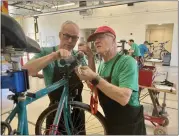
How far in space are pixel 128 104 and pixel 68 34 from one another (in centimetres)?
82

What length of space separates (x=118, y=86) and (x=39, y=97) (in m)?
0.59

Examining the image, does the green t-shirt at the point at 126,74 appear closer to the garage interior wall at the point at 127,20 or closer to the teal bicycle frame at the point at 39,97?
the teal bicycle frame at the point at 39,97

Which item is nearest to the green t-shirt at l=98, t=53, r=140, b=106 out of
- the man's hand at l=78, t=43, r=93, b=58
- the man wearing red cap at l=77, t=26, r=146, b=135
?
the man wearing red cap at l=77, t=26, r=146, b=135

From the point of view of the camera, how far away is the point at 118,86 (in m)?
1.21

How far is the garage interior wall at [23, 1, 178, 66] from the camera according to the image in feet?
32.7

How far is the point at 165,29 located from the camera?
13469mm

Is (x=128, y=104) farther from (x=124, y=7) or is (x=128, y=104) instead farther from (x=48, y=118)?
(x=124, y=7)

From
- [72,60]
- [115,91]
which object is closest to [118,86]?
[115,91]

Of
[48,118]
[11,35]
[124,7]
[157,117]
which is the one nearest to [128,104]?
[48,118]

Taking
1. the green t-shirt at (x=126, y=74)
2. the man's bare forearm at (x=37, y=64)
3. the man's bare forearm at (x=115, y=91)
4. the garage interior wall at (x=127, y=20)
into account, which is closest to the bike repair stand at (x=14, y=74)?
the man's bare forearm at (x=37, y=64)

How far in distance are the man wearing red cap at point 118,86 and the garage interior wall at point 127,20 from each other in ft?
28.7

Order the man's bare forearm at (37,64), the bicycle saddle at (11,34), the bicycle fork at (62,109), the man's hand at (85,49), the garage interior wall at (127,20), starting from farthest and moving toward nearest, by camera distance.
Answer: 1. the garage interior wall at (127,20)
2. the man's hand at (85,49)
3. the bicycle fork at (62,109)
4. the man's bare forearm at (37,64)
5. the bicycle saddle at (11,34)

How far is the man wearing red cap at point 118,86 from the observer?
1173 mm

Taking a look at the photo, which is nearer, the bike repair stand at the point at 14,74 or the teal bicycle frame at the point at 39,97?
the bike repair stand at the point at 14,74
